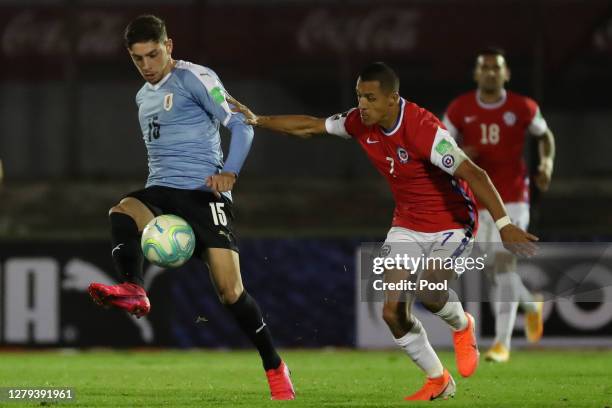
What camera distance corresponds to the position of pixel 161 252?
24.4 feet

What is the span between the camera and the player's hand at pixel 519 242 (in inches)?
267

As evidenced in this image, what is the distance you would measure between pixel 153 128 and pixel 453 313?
208 cm

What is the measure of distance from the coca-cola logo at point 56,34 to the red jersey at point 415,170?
976 cm

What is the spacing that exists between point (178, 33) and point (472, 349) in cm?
895

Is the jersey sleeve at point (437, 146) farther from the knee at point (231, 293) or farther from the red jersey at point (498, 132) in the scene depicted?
the red jersey at point (498, 132)

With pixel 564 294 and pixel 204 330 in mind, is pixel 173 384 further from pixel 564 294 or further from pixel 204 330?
pixel 564 294

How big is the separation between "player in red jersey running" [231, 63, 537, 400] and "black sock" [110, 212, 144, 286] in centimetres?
90

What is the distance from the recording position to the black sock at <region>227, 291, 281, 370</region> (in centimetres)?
755

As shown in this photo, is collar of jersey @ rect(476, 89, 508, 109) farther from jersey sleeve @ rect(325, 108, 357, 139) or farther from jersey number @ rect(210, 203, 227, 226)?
jersey number @ rect(210, 203, 227, 226)

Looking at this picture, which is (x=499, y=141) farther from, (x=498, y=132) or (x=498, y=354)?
(x=498, y=354)

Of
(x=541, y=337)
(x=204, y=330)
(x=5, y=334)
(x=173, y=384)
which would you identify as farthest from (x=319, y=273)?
(x=173, y=384)

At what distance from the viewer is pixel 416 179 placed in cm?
780

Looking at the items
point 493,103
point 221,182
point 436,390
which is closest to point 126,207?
point 221,182

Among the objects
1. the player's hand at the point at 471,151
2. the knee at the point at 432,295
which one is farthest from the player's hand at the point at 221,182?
the player's hand at the point at 471,151
